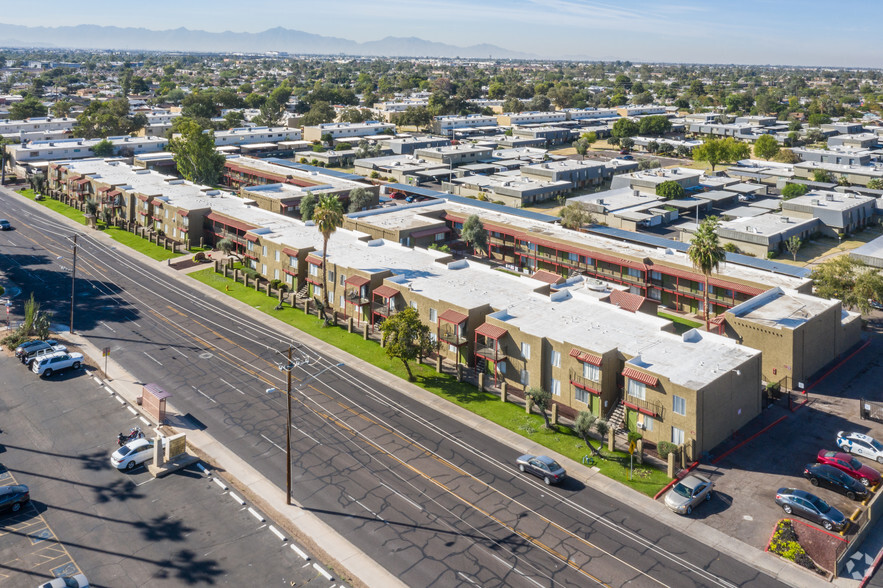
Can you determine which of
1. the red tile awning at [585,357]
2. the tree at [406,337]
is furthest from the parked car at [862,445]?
the tree at [406,337]

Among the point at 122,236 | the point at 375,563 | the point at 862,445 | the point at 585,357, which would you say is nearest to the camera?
the point at 375,563

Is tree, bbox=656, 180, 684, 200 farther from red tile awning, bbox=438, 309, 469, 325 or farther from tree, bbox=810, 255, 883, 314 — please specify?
red tile awning, bbox=438, 309, 469, 325

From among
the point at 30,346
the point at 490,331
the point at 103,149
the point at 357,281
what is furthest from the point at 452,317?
the point at 103,149

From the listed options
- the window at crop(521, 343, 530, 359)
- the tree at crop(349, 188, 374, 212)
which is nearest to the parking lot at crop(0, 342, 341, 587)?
the window at crop(521, 343, 530, 359)

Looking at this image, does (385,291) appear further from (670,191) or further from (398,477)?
(670,191)

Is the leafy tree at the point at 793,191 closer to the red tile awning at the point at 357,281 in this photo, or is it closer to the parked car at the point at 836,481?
the red tile awning at the point at 357,281

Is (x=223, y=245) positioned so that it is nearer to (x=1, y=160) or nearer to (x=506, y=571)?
(x=506, y=571)
